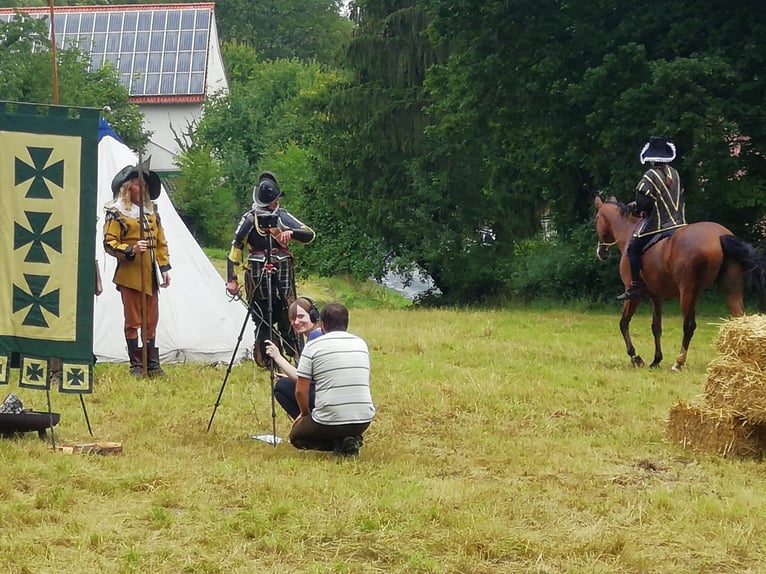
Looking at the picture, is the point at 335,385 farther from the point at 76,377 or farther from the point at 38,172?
the point at 38,172

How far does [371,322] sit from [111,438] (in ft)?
32.5

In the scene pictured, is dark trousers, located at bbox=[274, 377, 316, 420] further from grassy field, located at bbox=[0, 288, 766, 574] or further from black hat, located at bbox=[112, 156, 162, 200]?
black hat, located at bbox=[112, 156, 162, 200]

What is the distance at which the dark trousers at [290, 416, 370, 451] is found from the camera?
714 centimetres

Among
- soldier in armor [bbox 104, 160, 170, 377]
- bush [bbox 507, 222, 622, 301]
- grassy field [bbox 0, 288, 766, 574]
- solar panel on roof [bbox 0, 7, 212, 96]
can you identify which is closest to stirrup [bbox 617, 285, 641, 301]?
grassy field [bbox 0, 288, 766, 574]

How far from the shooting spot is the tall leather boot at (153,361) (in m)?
10.6

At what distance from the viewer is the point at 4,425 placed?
24.3 feet

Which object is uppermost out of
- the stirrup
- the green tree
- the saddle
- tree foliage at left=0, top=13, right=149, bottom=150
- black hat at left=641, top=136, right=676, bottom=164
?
the green tree

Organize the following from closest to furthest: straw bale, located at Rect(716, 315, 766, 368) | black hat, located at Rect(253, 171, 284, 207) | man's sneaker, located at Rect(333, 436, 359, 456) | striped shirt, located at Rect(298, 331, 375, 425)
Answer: striped shirt, located at Rect(298, 331, 375, 425) → man's sneaker, located at Rect(333, 436, 359, 456) → straw bale, located at Rect(716, 315, 766, 368) → black hat, located at Rect(253, 171, 284, 207)

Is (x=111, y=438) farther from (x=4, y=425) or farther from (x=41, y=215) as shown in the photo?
(x=41, y=215)

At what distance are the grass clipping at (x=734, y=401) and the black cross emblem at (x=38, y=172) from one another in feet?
14.9

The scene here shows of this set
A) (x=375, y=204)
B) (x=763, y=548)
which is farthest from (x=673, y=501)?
(x=375, y=204)

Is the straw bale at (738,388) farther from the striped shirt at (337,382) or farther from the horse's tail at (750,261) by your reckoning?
the horse's tail at (750,261)

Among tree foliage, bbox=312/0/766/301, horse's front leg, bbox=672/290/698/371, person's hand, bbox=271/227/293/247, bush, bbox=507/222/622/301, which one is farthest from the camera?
bush, bbox=507/222/622/301

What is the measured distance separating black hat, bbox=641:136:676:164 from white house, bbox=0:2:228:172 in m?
40.2
